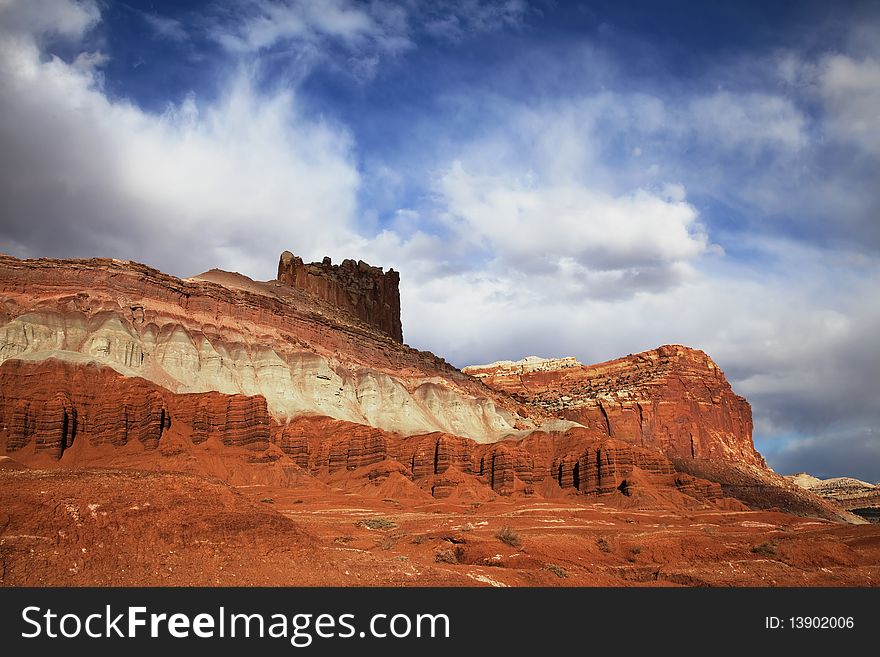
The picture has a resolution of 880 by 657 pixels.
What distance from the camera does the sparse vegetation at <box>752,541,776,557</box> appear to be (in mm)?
27797

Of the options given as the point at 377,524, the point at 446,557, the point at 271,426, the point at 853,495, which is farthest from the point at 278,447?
the point at 853,495

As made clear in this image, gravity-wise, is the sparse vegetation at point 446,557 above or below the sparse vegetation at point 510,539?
below

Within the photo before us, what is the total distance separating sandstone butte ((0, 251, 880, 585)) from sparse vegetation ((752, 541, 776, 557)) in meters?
3.77

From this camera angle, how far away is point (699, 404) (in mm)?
146625

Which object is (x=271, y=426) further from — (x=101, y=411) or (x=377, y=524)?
(x=377, y=524)

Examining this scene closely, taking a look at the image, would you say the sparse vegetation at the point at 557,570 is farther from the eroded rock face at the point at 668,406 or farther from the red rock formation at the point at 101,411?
the eroded rock face at the point at 668,406

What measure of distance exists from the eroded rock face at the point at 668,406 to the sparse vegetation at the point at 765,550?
107122 millimetres

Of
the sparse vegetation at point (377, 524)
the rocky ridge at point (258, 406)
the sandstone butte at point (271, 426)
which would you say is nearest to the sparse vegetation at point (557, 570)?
the sandstone butte at point (271, 426)

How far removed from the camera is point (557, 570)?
2284 cm

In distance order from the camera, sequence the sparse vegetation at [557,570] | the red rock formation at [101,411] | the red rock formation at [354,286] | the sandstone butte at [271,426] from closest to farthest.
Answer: the sparse vegetation at [557,570], the sandstone butte at [271,426], the red rock formation at [101,411], the red rock formation at [354,286]

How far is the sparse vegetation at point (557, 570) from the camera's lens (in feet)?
73.9

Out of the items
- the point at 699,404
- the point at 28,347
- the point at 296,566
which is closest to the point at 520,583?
the point at 296,566

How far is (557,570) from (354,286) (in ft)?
392
